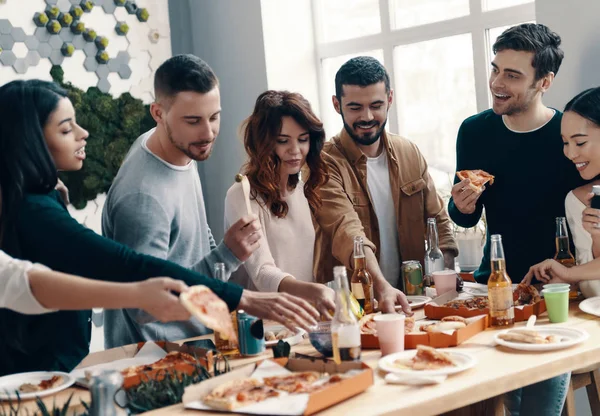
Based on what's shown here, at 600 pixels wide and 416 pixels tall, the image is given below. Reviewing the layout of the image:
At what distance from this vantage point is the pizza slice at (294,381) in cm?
171

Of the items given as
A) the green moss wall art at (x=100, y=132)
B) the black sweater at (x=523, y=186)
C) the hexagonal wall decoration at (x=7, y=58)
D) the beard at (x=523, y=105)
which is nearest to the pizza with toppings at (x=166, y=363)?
the black sweater at (x=523, y=186)

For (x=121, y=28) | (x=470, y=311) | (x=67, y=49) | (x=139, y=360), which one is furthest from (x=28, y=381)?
(x=121, y=28)

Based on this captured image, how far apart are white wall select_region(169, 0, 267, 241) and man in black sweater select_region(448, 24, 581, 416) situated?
1.99 metres

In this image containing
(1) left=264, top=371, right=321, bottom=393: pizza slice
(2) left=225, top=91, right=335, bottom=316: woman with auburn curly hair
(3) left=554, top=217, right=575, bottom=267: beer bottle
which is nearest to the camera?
(1) left=264, top=371, right=321, bottom=393: pizza slice

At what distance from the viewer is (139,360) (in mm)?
2043

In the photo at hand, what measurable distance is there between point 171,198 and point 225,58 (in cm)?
238

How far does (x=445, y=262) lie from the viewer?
3086 millimetres

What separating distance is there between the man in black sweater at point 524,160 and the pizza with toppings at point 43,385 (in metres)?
1.48

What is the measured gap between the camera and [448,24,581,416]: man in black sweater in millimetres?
2727

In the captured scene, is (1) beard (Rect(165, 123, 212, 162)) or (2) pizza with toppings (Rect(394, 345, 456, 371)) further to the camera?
(1) beard (Rect(165, 123, 212, 162))

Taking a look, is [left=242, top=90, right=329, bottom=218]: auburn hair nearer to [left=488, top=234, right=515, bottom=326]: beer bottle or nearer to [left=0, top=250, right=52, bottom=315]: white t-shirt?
[left=488, top=234, right=515, bottom=326]: beer bottle

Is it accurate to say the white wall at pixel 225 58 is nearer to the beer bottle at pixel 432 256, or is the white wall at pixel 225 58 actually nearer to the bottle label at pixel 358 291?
the beer bottle at pixel 432 256

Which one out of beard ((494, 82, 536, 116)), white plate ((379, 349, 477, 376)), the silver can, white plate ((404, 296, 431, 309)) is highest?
beard ((494, 82, 536, 116))

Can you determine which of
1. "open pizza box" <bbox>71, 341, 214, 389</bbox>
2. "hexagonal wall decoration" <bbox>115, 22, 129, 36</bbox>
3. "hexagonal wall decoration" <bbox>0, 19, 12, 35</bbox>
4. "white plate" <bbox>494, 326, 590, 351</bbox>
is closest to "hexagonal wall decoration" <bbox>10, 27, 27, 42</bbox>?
"hexagonal wall decoration" <bbox>0, 19, 12, 35</bbox>
